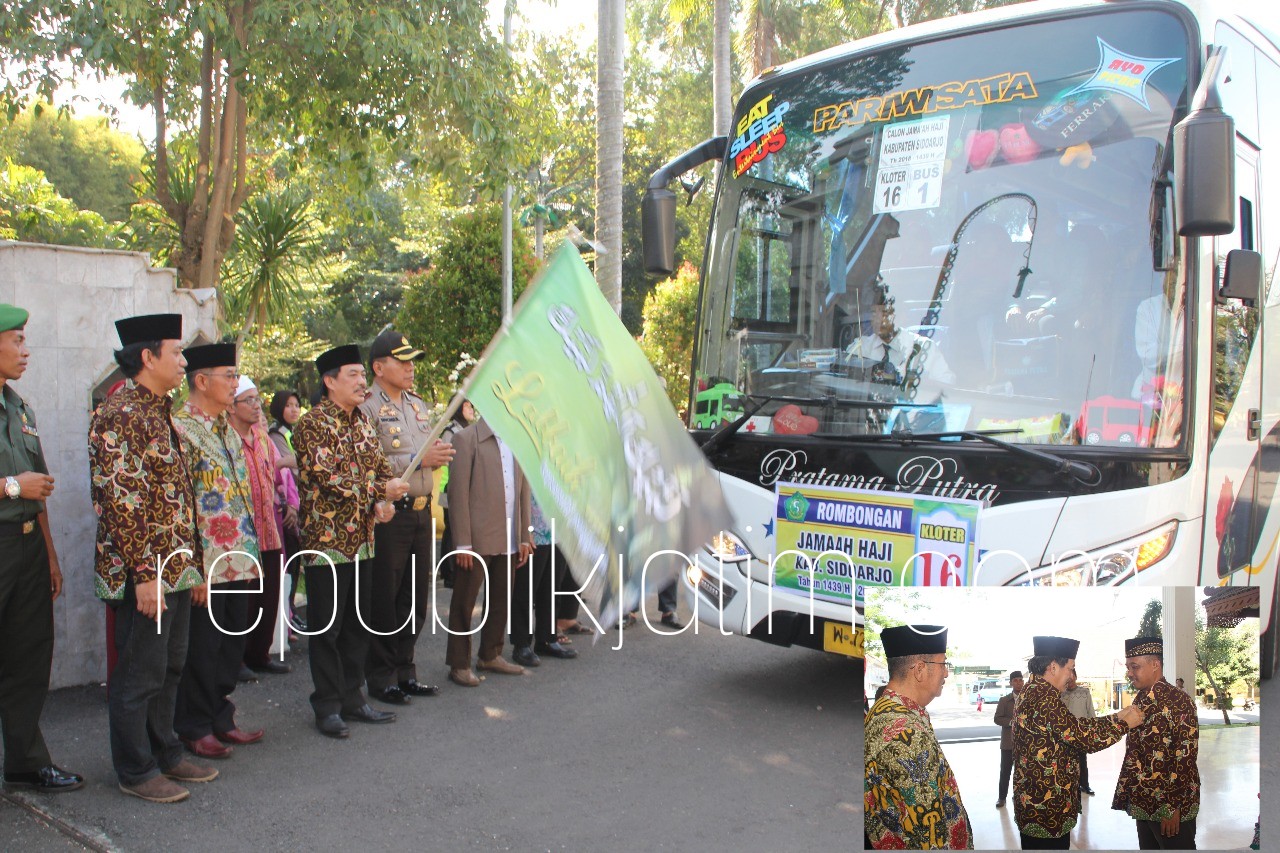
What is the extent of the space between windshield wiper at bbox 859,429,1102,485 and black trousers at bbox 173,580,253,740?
3.40m

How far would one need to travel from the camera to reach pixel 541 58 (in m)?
29.4

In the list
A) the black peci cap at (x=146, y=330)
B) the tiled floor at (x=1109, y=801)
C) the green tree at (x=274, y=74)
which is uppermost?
the green tree at (x=274, y=74)

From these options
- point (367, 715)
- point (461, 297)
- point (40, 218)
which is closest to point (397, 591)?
point (367, 715)

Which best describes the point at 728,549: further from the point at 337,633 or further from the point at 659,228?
the point at 337,633

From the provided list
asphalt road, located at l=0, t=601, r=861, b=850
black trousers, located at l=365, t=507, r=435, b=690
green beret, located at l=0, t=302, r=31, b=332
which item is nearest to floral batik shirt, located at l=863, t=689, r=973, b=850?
asphalt road, located at l=0, t=601, r=861, b=850

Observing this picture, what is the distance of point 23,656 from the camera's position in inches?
190

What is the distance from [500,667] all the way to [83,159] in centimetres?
3730

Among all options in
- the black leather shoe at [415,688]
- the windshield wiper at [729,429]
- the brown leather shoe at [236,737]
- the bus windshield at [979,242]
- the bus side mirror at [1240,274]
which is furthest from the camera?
the black leather shoe at [415,688]

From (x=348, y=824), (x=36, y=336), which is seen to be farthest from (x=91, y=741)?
(x=36, y=336)

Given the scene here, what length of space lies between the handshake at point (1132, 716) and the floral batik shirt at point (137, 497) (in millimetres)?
3710

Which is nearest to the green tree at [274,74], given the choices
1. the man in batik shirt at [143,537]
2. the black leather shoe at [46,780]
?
the man in batik shirt at [143,537]

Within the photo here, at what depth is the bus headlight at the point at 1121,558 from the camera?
4.84 metres

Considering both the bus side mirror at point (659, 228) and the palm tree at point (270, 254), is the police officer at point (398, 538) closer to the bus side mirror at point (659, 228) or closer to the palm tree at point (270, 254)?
the bus side mirror at point (659, 228)

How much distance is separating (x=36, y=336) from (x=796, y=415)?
4.18 m
